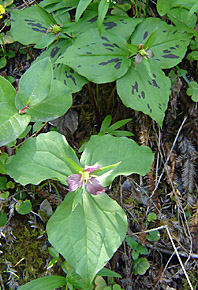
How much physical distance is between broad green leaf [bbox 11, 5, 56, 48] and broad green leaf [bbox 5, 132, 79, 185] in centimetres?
80

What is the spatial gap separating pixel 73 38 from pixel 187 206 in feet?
4.50

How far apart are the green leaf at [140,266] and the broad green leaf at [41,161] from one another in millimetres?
801

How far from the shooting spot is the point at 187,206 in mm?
2133

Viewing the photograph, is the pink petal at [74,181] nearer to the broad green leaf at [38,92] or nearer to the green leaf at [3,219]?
the broad green leaf at [38,92]

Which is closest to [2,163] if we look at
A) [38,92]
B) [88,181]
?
[38,92]

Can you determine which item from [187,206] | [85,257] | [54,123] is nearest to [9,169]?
[85,257]

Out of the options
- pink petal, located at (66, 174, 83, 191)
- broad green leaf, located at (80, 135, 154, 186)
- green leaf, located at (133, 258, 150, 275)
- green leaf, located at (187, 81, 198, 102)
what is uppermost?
pink petal, located at (66, 174, 83, 191)

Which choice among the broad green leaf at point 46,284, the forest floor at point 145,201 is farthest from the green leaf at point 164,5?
the broad green leaf at point 46,284

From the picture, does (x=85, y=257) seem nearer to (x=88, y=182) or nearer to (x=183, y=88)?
(x=88, y=182)

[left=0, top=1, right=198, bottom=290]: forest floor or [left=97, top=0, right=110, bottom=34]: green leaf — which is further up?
[left=97, top=0, right=110, bottom=34]: green leaf

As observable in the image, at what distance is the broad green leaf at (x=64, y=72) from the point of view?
1954 millimetres

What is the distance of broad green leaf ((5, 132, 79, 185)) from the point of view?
1.57 meters

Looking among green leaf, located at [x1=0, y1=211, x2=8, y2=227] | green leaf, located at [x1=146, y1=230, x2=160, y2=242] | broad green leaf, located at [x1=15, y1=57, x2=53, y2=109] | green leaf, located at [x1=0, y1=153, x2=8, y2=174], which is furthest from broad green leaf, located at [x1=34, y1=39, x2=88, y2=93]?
green leaf, located at [x1=146, y1=230, x2=160, y2=242]

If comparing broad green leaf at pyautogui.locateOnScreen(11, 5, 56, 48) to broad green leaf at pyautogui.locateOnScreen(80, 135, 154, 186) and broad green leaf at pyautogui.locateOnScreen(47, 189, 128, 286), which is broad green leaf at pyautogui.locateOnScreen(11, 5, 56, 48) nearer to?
broad green leaf at pyautogui.locateOnScreen(80, 135, 154, 186)
